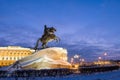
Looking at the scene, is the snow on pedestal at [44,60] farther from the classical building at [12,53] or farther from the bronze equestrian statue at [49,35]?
the classical building at [12,53]

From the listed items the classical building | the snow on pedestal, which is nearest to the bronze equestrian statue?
the snow on pedestal

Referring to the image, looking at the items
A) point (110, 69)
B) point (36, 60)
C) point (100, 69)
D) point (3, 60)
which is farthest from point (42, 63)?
point (3, 60)

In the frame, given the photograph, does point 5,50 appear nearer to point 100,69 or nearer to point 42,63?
point 100,69

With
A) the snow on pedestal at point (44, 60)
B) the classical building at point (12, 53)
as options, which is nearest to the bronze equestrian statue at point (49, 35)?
the snow on pedestal at point (44, 60)

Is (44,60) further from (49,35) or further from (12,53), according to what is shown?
(12,53)

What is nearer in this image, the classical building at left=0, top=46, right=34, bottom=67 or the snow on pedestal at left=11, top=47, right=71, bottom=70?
the snow on pedestal at left=11, top=47, right=71, bottom=70

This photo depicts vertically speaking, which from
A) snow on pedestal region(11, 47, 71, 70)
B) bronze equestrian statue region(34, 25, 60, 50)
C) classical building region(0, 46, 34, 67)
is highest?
classical building region(0, 46, 34, 67)

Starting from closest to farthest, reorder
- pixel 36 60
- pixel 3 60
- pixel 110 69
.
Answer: pixel 36 60, pixel 110 69, pixel 3 60

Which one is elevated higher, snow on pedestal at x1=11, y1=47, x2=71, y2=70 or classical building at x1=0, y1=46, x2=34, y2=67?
classical building at x1=0, y1=46, x2=34, y2=67

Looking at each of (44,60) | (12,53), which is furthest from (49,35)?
(12,53)

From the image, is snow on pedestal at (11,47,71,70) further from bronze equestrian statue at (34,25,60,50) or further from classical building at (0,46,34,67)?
classical building at (0,46,34,67)

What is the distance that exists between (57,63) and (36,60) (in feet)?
13.2

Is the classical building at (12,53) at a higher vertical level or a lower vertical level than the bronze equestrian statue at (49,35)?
higher

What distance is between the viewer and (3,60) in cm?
13638
